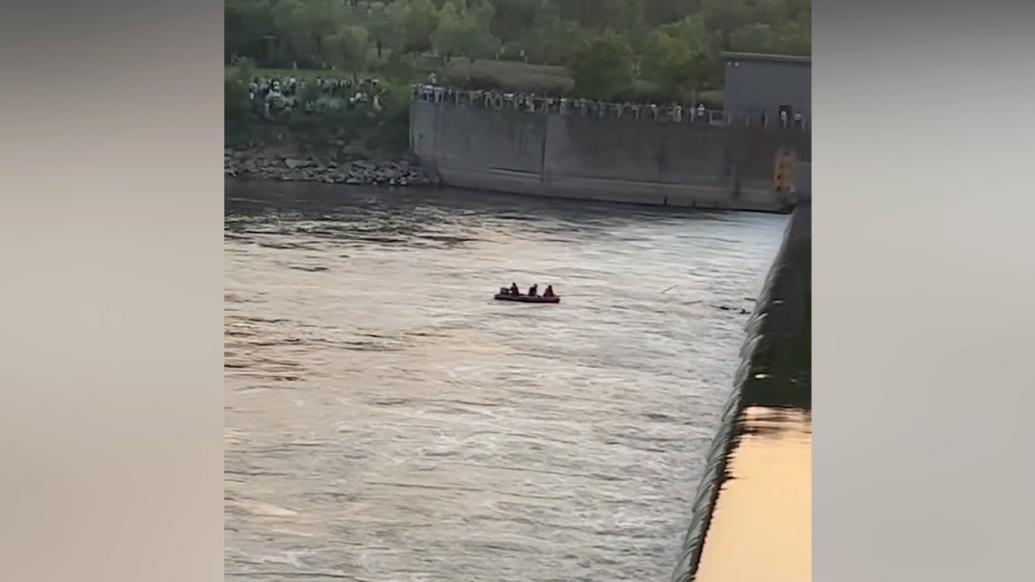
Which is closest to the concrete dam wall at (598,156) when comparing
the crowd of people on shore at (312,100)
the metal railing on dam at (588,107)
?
the metal railing on dam at (588,107)

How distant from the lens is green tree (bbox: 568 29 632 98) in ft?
8.29

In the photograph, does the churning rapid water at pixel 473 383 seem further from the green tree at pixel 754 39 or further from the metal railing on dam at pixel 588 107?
the green tree at pixel 754 39

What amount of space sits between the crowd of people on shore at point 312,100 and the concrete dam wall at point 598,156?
12cm

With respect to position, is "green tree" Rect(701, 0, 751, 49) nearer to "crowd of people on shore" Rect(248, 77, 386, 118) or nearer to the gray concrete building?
the gray concrete building

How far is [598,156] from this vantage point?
2564 mm

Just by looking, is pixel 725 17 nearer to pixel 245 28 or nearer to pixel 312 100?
pixel 312 100

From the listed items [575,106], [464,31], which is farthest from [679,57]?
[464,31]

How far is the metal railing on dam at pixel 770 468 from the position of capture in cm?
243
